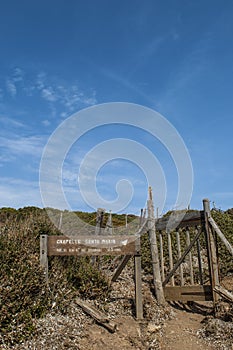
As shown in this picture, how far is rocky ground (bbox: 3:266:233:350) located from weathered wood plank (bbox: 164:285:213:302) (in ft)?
1.04

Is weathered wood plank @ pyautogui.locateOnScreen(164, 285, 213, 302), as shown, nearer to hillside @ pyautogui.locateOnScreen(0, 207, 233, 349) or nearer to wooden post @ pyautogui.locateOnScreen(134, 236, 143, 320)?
A: hillside @ pyautogui.locateOnScreen(0, 207, 233, 349)

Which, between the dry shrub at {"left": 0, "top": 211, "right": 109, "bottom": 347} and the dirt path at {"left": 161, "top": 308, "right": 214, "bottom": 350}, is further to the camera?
the dirt path at {"left": 161, "top": 308, "right": 214, "bottom": 350}

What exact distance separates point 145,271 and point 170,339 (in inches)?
168

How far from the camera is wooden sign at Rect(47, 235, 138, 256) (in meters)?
7.98

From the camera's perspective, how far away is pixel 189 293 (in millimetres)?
8523

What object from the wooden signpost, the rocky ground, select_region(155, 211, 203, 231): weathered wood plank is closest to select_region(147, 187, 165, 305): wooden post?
the rocky ground

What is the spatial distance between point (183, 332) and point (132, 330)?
3.59 feet

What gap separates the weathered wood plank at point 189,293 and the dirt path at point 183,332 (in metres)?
0.34

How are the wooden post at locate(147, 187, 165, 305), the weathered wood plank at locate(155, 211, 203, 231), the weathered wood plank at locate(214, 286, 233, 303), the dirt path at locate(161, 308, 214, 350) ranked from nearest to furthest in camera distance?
the dirt path at locate(161, 308, 214, 350) < the weathered wood plank at locate(214, 286, 233, 303) < the weathered wood plank at locate(155, 211, 203, 231) < the wooden post at locate(147, 187, 165, 305)

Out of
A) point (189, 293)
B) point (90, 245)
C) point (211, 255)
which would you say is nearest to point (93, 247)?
point (90, 245)

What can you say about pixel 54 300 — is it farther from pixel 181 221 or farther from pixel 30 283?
pixel 181 221

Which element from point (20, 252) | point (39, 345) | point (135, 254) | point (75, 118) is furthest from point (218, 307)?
point (75, 118)

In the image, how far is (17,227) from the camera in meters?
9.13

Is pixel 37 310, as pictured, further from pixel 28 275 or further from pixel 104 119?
pixel 104 119
